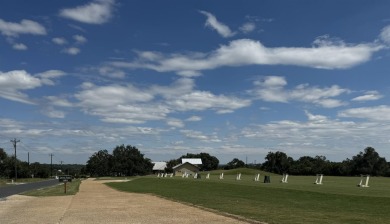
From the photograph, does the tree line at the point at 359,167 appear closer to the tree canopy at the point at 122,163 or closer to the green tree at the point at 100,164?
the tree canopy at the point at 122,163

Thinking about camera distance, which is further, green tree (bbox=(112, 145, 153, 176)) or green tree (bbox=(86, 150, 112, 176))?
green tree (bbox=(86, 150, 112, 176))

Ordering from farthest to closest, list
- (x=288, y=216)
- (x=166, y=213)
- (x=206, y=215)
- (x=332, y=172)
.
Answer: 1. (x=332, y=172)
2. (x=166, y=213)
3. (x=206, y=215)
4. (x=288, y=216)

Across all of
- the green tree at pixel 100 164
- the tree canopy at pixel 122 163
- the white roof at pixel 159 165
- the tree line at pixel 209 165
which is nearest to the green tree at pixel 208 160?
the tree line at pixel 209 165

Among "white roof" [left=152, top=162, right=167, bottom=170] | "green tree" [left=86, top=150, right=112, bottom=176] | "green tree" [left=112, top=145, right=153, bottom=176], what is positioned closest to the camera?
"green tree" [left=112, top=145, right=153, bottom=176]

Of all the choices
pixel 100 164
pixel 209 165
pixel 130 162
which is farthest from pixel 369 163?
pixel 100 164

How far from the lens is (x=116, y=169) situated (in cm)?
16175

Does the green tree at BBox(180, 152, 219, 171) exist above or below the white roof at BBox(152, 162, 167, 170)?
above

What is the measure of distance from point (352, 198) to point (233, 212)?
22.5 feet

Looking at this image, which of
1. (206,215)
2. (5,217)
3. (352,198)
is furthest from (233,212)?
(5,217)

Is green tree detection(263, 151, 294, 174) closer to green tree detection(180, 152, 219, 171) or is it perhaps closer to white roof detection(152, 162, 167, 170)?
green tree detection(180, 152, 219, 171)

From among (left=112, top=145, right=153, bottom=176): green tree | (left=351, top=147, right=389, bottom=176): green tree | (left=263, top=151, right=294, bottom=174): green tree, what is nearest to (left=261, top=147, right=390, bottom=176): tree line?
(left=351, top=147, right=389, bottom=176): green tree

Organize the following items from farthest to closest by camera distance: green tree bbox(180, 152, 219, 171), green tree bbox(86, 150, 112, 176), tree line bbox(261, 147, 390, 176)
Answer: green tree bbox(180, 152, 219, 171)
green tree bbox(86, 150, 112, 176)
tree line bbox(261, 147, 390, 176)

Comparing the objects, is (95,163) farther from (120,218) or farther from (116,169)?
(120,218)

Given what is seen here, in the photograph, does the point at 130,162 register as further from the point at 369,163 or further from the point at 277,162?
the point at 369,163
